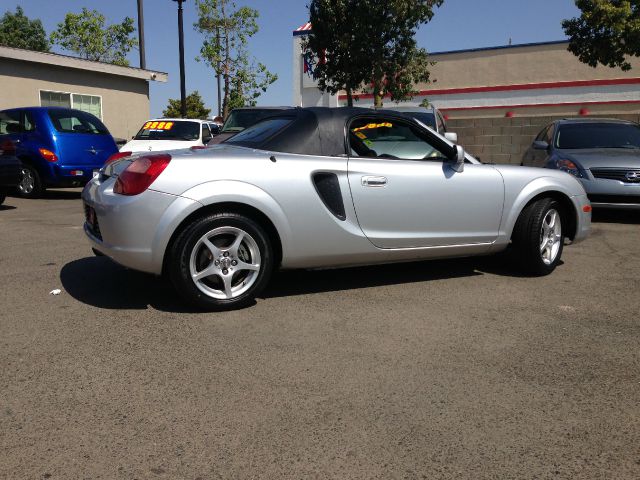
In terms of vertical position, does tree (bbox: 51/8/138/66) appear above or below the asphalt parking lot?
above

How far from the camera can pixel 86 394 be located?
283cm

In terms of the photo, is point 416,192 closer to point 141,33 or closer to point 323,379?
point 323,379

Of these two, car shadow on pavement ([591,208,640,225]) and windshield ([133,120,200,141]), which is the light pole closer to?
windshield ([133,120,200,141])

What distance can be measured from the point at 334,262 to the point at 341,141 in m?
0.91

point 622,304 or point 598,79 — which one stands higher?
point 598,79

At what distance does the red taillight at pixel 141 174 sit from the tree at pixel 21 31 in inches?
3034

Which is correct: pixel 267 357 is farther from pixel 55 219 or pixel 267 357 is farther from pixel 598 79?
pixel 598 79

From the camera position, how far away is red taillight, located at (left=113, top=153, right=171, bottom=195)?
154 inches

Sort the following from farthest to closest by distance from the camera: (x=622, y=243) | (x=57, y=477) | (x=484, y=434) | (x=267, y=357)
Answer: (x=622, y=243) < (x=267, y=357) < (x=484, y=434) < (x=57, y=477)

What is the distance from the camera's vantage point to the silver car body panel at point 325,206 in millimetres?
3910

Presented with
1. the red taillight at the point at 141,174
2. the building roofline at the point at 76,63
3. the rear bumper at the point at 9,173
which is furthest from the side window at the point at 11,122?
the red taillight at the point at 141,174

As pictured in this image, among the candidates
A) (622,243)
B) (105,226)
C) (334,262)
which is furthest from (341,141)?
(622,243)

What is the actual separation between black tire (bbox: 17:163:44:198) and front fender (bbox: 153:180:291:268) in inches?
323

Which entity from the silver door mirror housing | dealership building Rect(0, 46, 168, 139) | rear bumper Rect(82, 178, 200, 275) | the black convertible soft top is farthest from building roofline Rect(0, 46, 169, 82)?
rear bumper Rect(82, 178, 200, 275)
